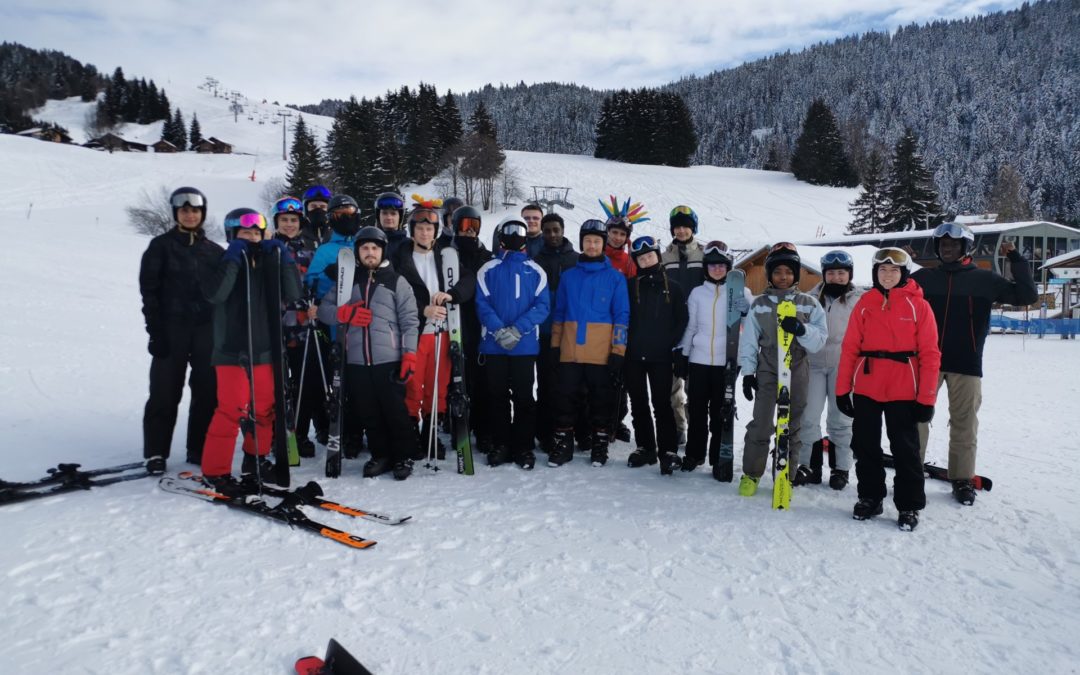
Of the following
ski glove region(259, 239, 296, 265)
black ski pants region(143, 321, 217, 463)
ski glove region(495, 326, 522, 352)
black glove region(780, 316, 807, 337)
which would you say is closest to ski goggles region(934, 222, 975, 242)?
black glove region(780, 316, 807, 337)

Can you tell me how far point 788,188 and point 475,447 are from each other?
67.3 m

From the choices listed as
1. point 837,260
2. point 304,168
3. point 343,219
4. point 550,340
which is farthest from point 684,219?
point 304,168

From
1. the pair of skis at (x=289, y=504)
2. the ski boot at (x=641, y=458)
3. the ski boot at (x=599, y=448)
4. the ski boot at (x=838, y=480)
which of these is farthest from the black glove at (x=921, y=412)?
the pair of skis at (x=289, y=504)

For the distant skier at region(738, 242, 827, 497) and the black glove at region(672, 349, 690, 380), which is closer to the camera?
the distant skier at region(738, 242, 827, 497)

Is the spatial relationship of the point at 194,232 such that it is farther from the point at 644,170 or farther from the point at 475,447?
the point at 644,170

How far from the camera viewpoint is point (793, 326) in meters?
4.54

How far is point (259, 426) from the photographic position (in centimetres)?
466

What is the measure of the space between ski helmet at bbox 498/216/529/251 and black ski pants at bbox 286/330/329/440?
74.8 inches

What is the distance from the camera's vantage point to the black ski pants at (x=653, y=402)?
17.7ft

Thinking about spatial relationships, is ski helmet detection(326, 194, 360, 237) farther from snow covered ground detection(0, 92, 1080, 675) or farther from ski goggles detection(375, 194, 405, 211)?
snow covered ground detection(0, 92, 1080, 675)

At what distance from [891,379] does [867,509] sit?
0.92 m

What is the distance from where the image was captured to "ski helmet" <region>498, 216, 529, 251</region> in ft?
17.7

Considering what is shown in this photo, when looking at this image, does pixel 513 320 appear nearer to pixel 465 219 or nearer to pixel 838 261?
pixel 465 219

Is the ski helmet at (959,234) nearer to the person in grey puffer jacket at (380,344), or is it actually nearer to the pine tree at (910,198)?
the person in grey puffer jacket at (380,344)
